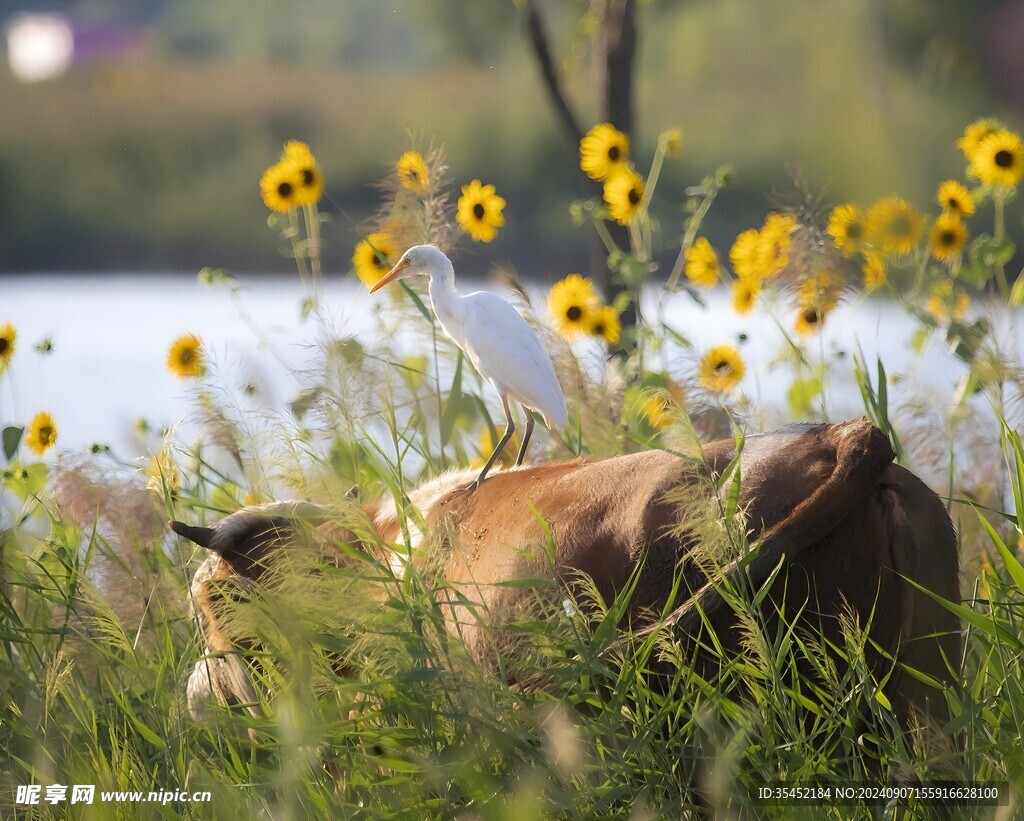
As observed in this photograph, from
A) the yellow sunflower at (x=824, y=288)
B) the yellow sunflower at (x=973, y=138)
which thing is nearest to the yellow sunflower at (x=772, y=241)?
the yellow sunflower at (x=824, y=288)

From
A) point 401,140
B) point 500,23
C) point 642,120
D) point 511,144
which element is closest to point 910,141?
point 401,140

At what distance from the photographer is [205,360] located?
2.53 metres

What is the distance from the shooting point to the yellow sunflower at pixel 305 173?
342cm

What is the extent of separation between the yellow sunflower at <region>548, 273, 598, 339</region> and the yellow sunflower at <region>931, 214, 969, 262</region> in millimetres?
1029

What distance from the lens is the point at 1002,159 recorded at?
139 inches

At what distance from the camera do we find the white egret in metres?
2.85

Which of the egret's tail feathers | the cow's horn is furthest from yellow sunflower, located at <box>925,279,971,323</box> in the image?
the cow's horn

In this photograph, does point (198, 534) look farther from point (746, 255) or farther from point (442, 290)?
point (746, 255)

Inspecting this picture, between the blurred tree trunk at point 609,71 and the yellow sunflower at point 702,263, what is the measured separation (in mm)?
884

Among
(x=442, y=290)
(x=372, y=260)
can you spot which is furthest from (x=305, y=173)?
(x=442, y=290)

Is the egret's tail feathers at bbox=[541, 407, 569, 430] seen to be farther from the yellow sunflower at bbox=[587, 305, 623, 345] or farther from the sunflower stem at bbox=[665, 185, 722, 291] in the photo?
the sunflower stem at bbox=[665, 185, 722, 291]

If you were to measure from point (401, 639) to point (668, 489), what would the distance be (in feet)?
1.68

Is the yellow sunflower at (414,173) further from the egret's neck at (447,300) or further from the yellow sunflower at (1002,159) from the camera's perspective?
the yellow sunflower at (1002,159)

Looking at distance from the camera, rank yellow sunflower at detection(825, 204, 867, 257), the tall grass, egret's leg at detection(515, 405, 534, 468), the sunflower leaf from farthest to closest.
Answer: yellow sunflower at detection(825, 204, 867, 257)
the sunflower leaf
egret's leg at detection(515, 405, 534, 468)
the tall grass
